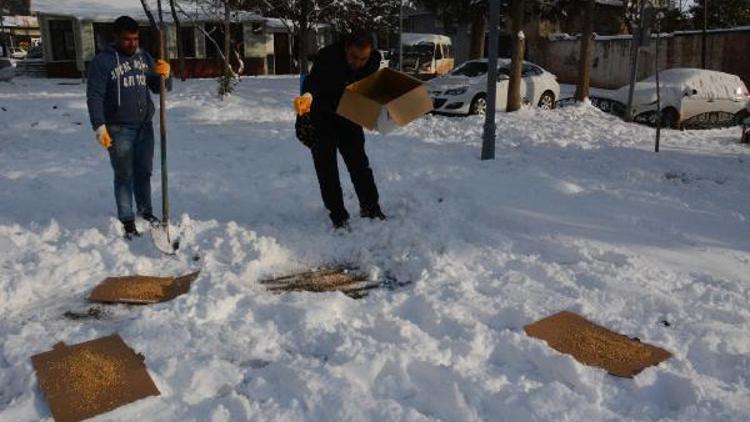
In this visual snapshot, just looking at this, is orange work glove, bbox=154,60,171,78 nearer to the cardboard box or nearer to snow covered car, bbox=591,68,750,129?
the cardboard box

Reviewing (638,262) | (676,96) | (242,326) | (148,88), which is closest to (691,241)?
(638,262)

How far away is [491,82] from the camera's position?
7.79 m

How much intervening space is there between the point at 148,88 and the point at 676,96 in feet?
38.5

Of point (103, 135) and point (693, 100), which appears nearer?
point (103, 135)

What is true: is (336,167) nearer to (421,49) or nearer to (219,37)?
(421,49)

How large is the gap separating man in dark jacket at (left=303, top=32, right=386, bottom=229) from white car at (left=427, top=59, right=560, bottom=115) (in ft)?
22.6

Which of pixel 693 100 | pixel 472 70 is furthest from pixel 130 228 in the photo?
pixel 693 100

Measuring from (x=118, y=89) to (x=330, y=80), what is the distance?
1.61m

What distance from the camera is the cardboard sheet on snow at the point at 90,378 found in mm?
2689

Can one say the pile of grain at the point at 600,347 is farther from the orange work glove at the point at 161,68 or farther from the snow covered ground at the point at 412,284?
the orange work glove at the point at 161,68

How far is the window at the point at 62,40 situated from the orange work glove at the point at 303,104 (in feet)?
78.6

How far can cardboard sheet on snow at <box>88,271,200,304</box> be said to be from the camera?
384cm

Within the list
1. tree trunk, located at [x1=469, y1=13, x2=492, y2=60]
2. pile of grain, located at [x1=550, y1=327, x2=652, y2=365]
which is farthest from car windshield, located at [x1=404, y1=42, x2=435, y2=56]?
pile of grain, located at [x1=550, y1=327, x2=652, y2=365]

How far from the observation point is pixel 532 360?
3.12 m
